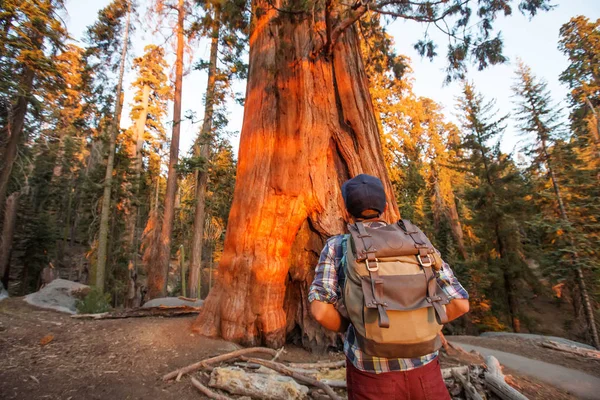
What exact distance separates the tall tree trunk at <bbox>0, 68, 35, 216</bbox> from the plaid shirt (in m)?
16.0

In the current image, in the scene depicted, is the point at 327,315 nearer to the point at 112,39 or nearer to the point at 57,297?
the point at 57,297

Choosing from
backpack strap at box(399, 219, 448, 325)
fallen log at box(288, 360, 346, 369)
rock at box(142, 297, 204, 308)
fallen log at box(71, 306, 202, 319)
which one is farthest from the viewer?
rock at box(142, 297, 204, 308)

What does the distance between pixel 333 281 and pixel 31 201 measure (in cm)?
3425

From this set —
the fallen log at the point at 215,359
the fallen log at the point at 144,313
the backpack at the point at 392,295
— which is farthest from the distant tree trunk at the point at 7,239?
the backpack at the point at 392,295

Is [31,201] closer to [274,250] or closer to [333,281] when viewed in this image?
[274,250]

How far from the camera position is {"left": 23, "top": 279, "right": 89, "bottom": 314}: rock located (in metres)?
8.38

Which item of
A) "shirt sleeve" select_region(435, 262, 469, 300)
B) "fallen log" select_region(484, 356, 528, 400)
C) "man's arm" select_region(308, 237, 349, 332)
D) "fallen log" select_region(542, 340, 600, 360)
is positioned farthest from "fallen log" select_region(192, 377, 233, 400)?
"fallen log" select_region(542, 340, 600, 360)

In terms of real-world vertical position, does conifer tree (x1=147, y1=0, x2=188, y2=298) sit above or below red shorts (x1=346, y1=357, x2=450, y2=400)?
above

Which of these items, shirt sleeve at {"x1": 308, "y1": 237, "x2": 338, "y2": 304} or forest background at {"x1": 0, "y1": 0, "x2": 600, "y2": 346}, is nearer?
shirt sleeve at {"x1": 308, "y1": 237, "x2": 338, "y2": 304}

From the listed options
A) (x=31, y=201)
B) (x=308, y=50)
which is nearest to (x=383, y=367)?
(x=308, y=50)

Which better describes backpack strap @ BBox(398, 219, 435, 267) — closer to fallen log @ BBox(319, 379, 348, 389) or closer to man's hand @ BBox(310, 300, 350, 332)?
man's hand @ BBox(310, 300, 350, 332)

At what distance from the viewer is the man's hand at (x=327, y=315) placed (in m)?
1.55

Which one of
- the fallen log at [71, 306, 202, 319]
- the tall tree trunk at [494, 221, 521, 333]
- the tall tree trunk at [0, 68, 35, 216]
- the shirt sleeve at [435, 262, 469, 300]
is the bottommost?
the tall tree trunk at [494, 221, 521, 333]

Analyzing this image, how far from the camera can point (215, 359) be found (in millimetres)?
3791
